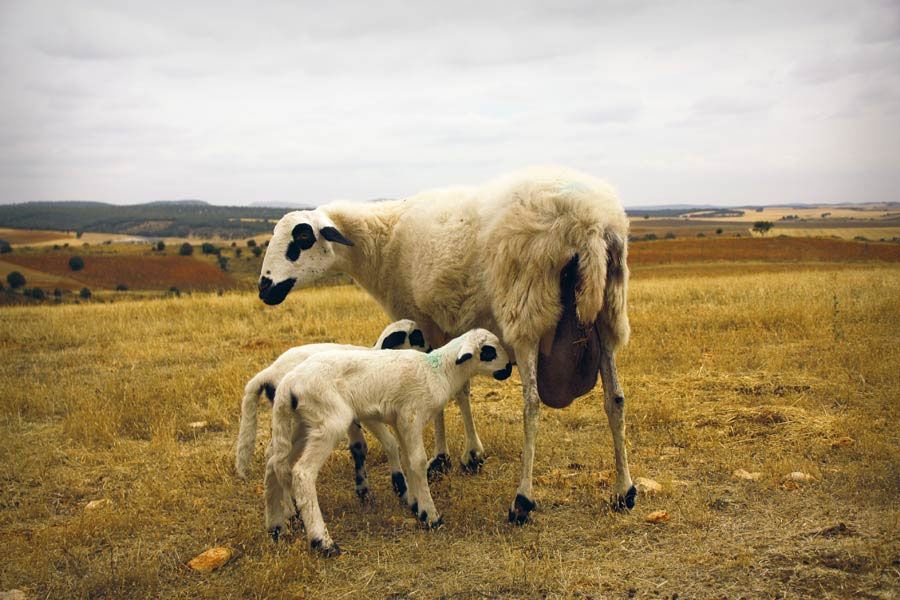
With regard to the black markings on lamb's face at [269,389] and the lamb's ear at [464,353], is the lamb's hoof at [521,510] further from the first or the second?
the black markings on lamb's face at [269,389]

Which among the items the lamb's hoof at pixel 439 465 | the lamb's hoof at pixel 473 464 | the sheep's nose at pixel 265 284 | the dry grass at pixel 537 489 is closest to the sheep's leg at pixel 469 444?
the lamb's hoof at pixel 473 464

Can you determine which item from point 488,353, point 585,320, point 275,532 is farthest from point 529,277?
point 275,532

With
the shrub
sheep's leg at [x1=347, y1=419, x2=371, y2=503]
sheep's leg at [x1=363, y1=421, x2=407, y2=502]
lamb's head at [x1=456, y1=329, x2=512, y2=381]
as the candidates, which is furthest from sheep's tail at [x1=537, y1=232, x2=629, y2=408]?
the shrub

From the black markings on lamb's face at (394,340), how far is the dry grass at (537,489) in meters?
1.49

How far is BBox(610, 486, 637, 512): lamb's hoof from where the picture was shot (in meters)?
6.01

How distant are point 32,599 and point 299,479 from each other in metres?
1.97

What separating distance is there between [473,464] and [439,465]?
0.37 meters

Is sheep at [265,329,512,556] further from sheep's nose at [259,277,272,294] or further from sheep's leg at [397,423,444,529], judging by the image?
sheep's nose at [259,277,272,294]

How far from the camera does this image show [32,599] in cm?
482

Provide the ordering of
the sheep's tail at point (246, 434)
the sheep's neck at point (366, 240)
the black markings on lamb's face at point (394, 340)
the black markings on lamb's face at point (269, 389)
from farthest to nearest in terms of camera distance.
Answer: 1. the sheep's neck at point (366, 240)
2. the black markings on lamb's face at point (394, 340)
3. the black markings on lamb's face at point (269, 389)
4. the sheep's tail at point (246, 434)

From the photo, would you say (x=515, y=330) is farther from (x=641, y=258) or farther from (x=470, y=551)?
(x=641, y=258)

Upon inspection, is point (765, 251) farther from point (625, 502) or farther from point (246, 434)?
point (246, 434)

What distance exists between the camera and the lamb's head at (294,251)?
738cm

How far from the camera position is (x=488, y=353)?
600cm
